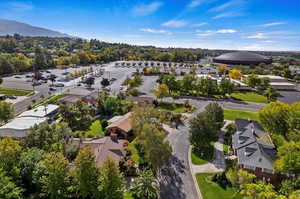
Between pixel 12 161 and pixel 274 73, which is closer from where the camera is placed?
pixel 12 161

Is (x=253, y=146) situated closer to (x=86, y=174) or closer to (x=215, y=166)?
(x=215, y=166)

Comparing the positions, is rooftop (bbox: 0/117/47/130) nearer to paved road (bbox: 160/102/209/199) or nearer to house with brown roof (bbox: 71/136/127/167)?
house with brown roof (bbox: 71/136/127/167)

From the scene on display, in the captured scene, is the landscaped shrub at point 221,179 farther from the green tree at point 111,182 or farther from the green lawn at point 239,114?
the green lawn at point 239,114

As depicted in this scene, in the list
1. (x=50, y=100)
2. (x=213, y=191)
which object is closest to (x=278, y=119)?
(x=213, y=191)

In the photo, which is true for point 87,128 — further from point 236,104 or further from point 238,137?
point 236,104

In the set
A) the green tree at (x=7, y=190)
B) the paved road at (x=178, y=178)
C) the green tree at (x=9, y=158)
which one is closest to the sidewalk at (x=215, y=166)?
the paved road at (x=178, y=178)

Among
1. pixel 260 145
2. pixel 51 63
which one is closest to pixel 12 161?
pixel 260 145
